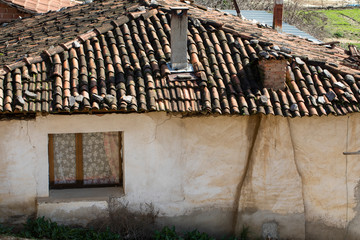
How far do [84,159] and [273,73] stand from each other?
3.95m

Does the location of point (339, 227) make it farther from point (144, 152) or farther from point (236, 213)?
point (144, 152)

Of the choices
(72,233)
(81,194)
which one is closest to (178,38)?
(81,194)

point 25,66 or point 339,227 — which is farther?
point 339,227

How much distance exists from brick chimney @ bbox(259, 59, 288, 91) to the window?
2.96 m

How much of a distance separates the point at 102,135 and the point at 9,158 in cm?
176

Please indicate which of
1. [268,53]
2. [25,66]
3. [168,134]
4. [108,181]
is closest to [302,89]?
[268,53]

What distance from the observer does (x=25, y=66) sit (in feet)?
30.5

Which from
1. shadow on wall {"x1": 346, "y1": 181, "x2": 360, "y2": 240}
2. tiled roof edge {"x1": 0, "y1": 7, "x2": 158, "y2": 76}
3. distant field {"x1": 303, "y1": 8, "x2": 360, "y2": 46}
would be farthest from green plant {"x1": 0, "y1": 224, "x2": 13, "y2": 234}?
distant field {"x1": 303, "y1": 8, "x2": 360, "y2": 46}

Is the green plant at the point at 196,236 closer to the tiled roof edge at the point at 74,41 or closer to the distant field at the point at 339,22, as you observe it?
the tiled roof edge at the point at 74,41

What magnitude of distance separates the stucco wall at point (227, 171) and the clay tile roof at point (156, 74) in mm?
682

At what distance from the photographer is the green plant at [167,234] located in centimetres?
946

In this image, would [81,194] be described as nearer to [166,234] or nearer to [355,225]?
[166,234]

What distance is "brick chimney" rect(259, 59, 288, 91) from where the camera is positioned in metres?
9.37

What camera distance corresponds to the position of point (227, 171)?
10.1m
